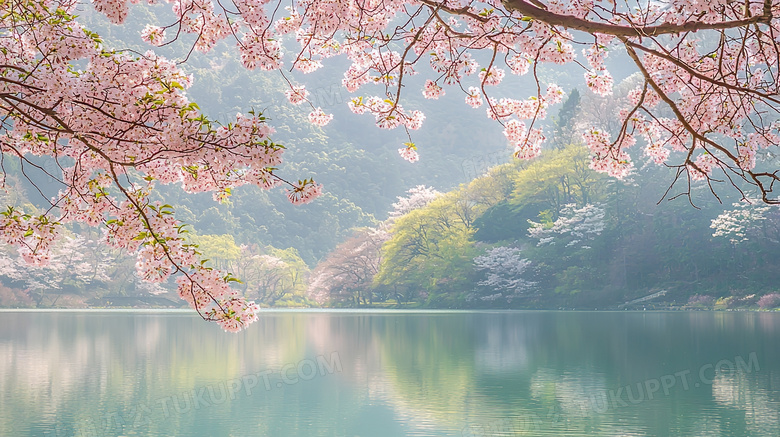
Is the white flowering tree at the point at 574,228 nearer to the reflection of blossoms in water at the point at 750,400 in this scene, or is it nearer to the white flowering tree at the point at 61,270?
the reflection of blossoms in water at the point at 750,400

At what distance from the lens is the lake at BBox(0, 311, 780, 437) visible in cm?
748

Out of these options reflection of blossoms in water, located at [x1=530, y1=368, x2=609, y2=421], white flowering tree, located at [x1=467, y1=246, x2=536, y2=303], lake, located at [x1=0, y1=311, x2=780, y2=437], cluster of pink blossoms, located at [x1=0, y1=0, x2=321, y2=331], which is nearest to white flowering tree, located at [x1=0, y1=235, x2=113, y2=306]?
white flowering tree, located at [x1=467, y1=246, x2=536, y2=303]

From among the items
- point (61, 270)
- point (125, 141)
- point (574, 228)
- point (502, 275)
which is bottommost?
point (502, 275)

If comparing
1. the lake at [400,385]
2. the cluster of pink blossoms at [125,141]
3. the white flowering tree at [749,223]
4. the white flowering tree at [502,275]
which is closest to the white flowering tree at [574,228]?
the white flowering tree at [502,275]

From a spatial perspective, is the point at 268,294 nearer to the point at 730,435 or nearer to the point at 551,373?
the point at 551,373

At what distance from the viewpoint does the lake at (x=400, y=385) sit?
748 centimetres

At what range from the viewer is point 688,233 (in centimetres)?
2711

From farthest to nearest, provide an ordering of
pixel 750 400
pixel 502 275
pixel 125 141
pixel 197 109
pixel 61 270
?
pixel 61 270 < pixel 502 275 < pixel 750 400 < pixel 197 109 < pixel 125 141

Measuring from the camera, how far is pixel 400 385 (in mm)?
10055

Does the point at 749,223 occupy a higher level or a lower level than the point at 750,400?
higher

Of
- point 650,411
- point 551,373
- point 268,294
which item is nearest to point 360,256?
point 268,294

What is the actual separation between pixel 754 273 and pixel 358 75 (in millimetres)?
22306

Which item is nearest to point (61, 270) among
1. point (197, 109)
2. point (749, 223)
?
point (749, 223)

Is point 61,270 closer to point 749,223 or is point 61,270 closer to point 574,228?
point 574,228
